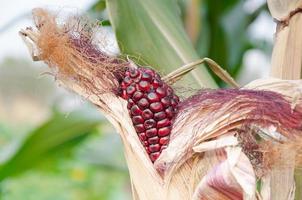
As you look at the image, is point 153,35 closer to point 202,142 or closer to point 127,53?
point 127,53

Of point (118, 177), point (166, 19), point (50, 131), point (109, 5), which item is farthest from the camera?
point (118, 177)

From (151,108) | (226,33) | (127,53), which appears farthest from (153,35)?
(226,33)

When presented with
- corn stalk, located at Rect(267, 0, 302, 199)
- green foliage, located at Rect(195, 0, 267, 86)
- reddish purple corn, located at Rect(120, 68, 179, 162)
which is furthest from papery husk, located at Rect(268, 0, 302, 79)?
green foliage, located at Rect(195, 0, 267, 86)

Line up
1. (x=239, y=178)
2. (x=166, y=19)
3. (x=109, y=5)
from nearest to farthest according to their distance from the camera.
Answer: (x=239, y=178) → (x=109, y=5) → (x=166, y=19)

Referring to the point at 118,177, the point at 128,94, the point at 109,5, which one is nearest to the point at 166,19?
the point at 109,5

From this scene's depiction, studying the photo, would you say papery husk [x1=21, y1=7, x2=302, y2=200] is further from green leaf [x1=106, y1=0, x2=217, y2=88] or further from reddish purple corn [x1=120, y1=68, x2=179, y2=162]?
green leaf [x1=106, y1=0, x2=217, y2=88]

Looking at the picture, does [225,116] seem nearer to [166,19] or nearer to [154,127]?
[154,127]
